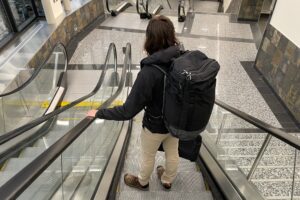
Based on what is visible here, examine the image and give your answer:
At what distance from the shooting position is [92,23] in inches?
326

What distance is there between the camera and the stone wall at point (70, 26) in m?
5.17

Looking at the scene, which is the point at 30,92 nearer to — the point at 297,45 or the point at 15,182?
the point at 15,182

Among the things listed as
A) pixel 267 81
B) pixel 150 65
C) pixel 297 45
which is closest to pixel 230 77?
pixel 267 81

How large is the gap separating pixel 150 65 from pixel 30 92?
10.1 feet

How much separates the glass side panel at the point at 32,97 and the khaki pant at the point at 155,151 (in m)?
2.19

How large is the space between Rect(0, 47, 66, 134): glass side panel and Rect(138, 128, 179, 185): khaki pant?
2191mm

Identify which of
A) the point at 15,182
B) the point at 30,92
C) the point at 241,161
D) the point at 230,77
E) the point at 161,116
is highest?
the point at 15,182

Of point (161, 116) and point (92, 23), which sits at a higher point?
point (161, 116)

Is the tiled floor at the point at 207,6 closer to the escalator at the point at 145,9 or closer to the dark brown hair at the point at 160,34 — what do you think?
the escalator at the point at 145,9

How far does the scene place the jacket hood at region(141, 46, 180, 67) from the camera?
1446 mm

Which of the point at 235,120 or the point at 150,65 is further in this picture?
the point at 235,120

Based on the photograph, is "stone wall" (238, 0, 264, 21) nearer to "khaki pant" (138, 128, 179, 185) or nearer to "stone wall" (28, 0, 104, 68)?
"stone wall" (28, 0, 104, 68)

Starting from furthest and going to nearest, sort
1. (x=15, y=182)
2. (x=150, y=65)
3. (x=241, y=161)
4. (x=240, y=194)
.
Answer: (x=241, y=161) → (x=240, y=194) → (x=150, y=65) → (x=15, y=182)

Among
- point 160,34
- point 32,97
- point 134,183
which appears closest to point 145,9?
point 32,97
